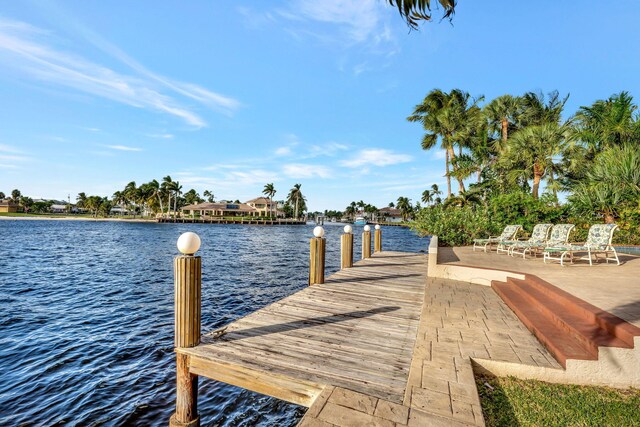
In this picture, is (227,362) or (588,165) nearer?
(227,362)

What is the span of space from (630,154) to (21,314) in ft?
78.1

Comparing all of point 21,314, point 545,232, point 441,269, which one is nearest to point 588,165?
point 545,232

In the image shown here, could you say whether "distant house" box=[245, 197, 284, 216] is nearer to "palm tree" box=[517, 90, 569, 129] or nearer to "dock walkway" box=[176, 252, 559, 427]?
"palm tree" box=[517, 90, 569, 129]

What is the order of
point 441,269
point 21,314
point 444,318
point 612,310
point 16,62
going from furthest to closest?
point 16,62
point 21,314
point 441,269
point 444,318
point 612,310

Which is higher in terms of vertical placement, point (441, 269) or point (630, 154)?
point (630, 154)

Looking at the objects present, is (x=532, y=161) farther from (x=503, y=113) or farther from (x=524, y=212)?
(x=503, y=113)

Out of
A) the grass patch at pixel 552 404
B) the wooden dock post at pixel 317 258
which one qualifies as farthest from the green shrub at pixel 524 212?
the grass patch at pixel 552 404

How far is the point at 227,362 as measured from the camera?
3.29 metres

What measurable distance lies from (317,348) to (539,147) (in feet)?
68.2

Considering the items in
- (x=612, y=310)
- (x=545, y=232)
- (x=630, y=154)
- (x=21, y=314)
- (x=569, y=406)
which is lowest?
(x=21, y=314)

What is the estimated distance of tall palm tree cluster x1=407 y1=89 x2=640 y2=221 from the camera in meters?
13.8

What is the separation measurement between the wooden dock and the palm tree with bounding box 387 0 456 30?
2842 millimetres

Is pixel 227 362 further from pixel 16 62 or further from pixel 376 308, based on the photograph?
pixel 16 62

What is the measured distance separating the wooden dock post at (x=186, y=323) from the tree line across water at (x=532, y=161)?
1397 centimetres
